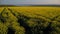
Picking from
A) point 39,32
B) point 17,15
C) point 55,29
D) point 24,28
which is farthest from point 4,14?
point 55,29

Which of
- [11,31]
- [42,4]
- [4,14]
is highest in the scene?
[42,4]

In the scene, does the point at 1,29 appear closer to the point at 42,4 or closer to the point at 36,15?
A: the point at 36,15

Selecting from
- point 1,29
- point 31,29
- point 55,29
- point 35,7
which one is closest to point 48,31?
point 55,29

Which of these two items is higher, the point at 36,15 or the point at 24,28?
the point at 36,15

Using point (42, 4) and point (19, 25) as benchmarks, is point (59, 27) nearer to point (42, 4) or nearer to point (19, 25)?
point (42, 4)

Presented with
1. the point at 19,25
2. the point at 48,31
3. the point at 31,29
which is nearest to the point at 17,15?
the point at 19,25

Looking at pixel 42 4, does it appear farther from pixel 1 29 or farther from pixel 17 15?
pixel 1 29
